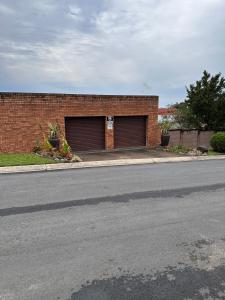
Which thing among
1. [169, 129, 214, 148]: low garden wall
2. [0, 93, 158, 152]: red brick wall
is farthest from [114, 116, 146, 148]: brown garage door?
[169, 129, 214, 148]: low garden wall

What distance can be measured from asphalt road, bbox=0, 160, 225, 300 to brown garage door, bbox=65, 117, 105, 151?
35.6 feet

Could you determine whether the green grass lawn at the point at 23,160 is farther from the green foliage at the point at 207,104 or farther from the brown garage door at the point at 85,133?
the green foliage at the point at 207,104

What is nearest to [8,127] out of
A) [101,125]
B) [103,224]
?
[101,125]

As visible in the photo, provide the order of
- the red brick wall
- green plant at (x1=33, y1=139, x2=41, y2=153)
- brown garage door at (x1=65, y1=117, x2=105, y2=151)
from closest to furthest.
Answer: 1. the red brick wall
2. green plant at (x1=33, y1=139, x2=41, y2=153)
3. brown garage door at (x1=65, y1=117, x2=105, y2=151)

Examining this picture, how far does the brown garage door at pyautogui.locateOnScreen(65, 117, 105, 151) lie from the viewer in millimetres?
21047

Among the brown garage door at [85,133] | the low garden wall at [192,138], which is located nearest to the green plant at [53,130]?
the brown garage door at [85,133]

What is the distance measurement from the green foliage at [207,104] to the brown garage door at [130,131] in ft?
25.7

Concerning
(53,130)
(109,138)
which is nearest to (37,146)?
(53,130)

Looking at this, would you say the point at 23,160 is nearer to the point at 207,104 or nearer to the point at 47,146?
the point at 47,146

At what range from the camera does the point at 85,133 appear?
70.7 feet

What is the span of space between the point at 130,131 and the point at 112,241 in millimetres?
17710

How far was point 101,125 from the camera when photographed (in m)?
22.0

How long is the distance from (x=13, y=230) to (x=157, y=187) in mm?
4909

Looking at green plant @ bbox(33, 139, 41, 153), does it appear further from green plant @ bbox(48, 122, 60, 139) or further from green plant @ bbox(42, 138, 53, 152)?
green plant @ bbox(48, 122, 60, 139)
